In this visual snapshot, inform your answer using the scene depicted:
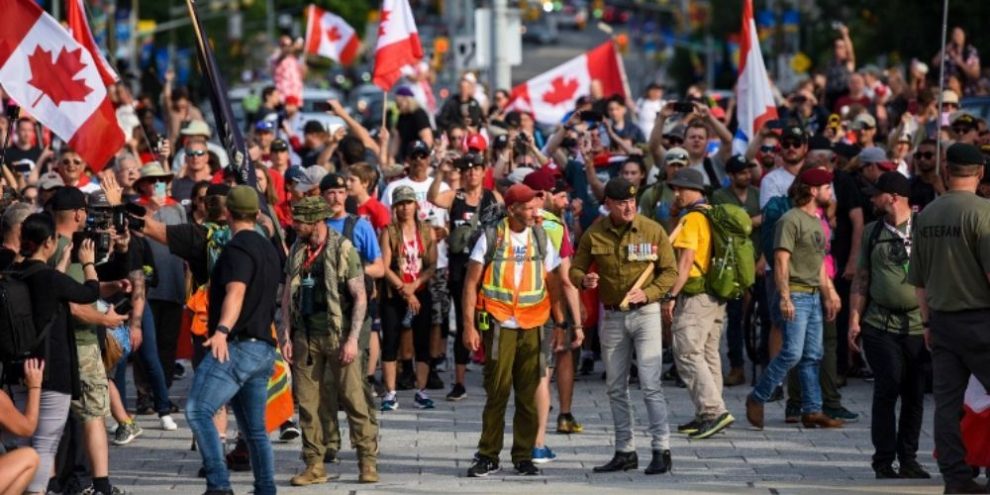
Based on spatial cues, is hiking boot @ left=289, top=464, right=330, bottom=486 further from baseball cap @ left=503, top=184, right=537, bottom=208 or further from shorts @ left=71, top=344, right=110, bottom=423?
baseball cap @ left=503, top=184, right=537, bottom=208

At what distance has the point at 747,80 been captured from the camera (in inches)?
795

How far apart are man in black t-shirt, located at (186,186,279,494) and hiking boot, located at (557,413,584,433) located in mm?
3561

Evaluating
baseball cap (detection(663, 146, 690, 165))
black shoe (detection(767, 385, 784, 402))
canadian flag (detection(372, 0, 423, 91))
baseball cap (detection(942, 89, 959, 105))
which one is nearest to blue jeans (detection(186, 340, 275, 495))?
black shoe (detection(767, 385, 784, 402))

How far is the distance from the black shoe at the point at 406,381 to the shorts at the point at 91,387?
5.09 m

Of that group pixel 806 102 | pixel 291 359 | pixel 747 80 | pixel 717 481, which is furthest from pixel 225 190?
pixel 806 102

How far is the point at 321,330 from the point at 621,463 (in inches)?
81.3

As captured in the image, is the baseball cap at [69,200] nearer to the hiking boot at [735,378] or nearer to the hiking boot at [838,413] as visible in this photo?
the hiking boot at [838,413]

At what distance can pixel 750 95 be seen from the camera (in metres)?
20.1

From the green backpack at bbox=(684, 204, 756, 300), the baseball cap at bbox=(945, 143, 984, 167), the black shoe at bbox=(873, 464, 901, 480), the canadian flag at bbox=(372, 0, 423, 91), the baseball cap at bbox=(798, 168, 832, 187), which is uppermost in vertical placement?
the canadian flag at bbox=(372, 0, 423, 91)

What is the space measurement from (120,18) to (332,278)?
6893cm

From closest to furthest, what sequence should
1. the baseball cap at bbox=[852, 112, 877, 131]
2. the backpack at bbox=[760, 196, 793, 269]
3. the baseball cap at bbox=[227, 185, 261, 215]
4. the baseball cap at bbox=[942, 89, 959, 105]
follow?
the baseball cap at bbox=[227, 185, 261, 215], the backpack at bbox=[760, 196, 793, 269], the baseball cap at bbox=[852, 112, 877, 131], the baseball cap at bbox=[942, 89, 959, 105]

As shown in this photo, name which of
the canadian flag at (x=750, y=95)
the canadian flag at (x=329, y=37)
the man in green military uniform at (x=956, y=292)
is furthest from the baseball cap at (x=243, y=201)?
the canadian flag at (x=329, y=37)

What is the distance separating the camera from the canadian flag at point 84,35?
1611 centimetres

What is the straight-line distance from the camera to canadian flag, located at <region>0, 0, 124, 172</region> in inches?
587
